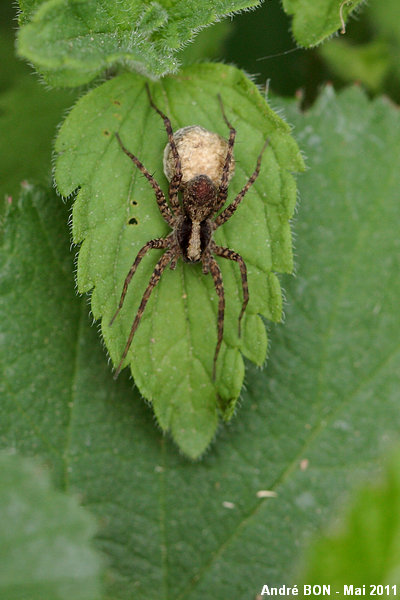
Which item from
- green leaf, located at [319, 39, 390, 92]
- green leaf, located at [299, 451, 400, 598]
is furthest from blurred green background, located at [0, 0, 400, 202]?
green leaf, located at [299, 451, 400, 598]

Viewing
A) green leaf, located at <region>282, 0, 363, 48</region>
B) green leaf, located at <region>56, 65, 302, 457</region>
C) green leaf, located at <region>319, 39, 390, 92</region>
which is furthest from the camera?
green leaf, located at <region>319, 39, 390, 92</region>

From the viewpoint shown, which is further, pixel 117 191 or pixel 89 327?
pixel 89 327

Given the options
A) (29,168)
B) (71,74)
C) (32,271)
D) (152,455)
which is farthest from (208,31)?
A: (152,455)

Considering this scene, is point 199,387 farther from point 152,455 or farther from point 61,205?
point 61,205

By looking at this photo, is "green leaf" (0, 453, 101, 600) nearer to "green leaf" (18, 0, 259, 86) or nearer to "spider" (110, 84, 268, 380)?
"spider" (110, 84, 268, 380)

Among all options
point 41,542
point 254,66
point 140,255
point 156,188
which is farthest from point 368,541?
point 254,66

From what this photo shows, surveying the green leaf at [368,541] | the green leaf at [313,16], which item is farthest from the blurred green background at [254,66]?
the green leaf at [368,541]
